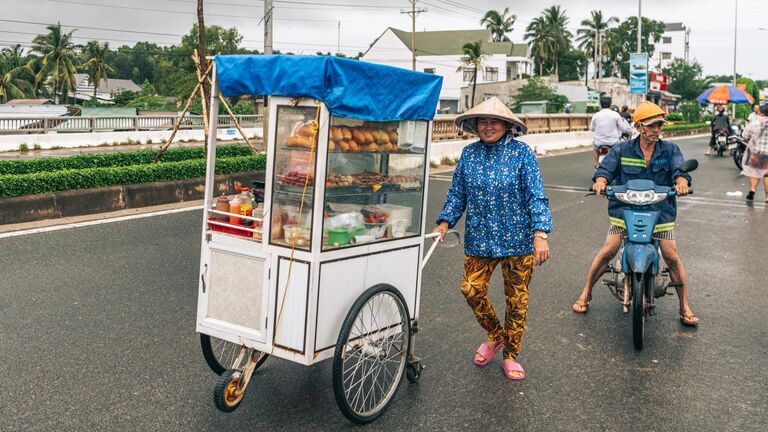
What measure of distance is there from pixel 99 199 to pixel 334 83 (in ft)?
25.9

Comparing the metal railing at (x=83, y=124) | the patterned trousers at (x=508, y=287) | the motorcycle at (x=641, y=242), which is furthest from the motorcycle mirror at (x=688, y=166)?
the metal railing at (x=83, y=124)

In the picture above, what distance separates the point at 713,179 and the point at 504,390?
1528cm

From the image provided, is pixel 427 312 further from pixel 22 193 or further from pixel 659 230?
pixel 22 193

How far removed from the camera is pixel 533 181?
14.4 feet

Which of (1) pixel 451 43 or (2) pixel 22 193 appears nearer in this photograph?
(2) pixel 22 193

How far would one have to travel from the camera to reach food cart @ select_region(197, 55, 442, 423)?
147 inches

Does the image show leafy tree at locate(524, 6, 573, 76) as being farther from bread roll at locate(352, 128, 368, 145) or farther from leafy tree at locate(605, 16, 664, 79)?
bread roll at locate(352, 128, 368, 145)

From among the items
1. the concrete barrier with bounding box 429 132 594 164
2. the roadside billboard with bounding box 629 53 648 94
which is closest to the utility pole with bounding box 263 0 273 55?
the concrete barrier with bounding box 429 132 594 164

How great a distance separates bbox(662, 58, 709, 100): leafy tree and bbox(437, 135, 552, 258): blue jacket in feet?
370

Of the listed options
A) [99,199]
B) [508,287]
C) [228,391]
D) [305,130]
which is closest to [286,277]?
[228,391]

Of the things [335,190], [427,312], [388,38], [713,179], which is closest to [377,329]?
[335,190]

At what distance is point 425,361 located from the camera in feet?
16.2

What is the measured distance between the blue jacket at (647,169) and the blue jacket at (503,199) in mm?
1488

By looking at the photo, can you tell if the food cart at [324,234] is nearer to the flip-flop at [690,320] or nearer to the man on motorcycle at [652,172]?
the man on motorcycle at [652,172]
